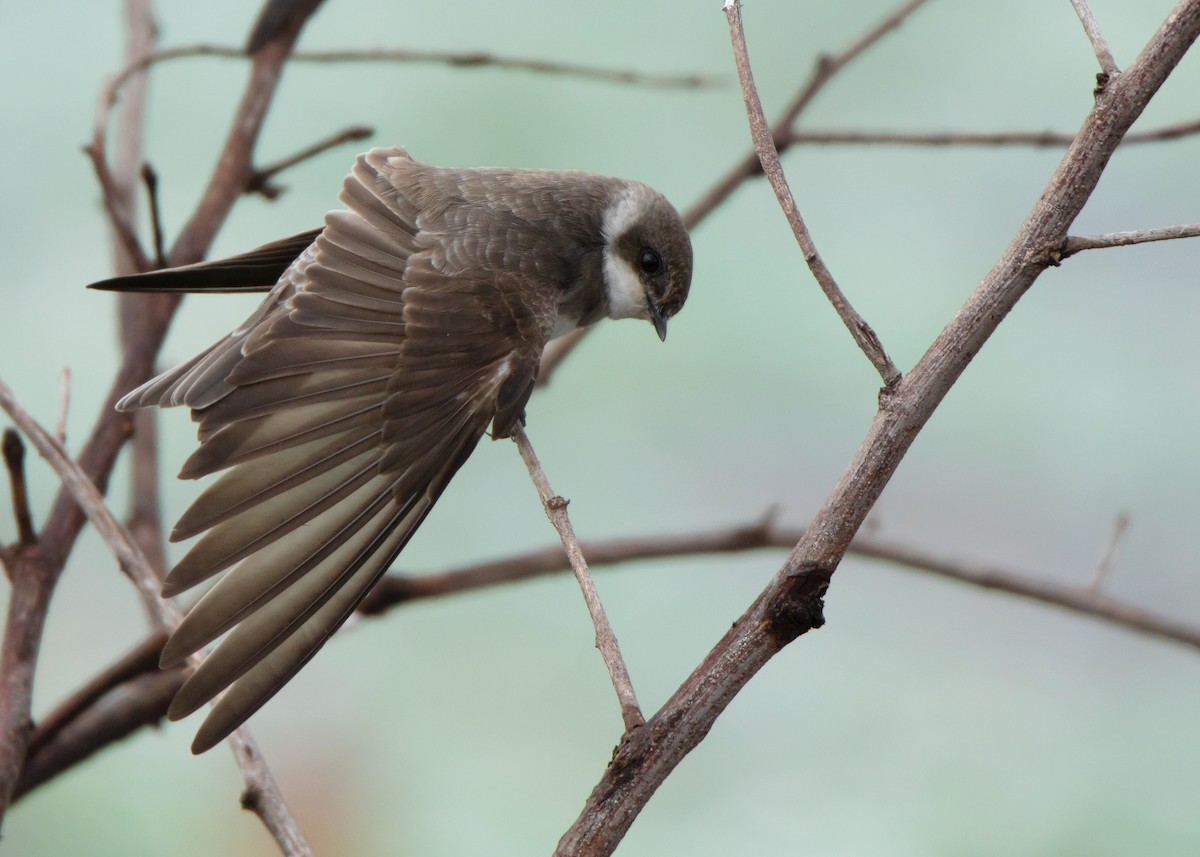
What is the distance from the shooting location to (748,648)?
1.06 meters

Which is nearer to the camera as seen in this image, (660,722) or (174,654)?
(660,722)

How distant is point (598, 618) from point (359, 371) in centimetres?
65

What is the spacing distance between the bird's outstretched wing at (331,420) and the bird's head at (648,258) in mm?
350

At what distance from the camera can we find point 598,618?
116 centimetres

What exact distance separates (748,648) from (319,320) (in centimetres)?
84

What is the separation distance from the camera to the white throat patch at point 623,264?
7.51 ft

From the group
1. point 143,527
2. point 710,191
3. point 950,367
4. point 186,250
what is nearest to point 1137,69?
point 950,367

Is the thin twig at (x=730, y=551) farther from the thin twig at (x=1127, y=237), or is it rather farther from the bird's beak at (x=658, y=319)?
the thin twig at (x=1127, y=237)

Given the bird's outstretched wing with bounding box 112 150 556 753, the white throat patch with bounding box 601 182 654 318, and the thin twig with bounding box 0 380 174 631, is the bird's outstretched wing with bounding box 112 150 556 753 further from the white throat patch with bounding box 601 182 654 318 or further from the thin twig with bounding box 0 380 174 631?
the white throat patch with bounding box 601 182 654 318

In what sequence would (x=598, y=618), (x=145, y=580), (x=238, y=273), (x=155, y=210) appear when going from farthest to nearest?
(x=238, y=273), (x=155, y=210), (x=145, y=580), (x=598, y=618)

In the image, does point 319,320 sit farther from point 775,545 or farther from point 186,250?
point 775,545

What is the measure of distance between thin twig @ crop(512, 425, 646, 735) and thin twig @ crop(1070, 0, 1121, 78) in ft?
2.06

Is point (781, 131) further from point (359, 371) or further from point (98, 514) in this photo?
point (98, 514)

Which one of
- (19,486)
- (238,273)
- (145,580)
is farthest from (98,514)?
(238,273)
